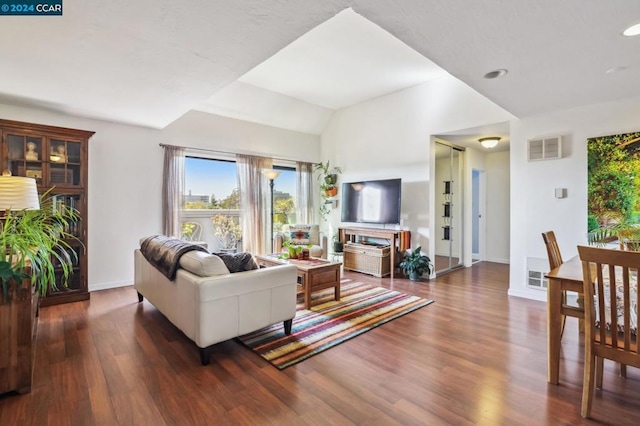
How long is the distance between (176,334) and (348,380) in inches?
66.6

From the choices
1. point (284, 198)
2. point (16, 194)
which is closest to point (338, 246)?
point (284, 198)

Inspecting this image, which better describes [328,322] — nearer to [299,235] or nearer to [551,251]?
[551,251]

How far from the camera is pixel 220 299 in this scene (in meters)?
2.29

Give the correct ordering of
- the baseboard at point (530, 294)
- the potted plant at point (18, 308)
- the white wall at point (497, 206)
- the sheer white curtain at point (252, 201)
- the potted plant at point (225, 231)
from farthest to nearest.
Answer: the white wall at point (497, 206)
the sheer white curtain at point (252, 201)
the potted plant at point (225, 231)
the baseboard at point (530, 294)
the potted plant at point (18, 308)

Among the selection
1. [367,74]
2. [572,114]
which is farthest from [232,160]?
[572,114]

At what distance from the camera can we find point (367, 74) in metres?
4.69

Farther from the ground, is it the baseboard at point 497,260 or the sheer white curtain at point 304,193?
the sheer white curtain at point 304,193

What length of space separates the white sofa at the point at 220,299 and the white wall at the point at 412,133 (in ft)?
10.7

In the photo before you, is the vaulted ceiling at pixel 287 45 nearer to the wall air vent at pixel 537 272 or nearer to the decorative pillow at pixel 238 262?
the decorative pillow at pixel 238 262

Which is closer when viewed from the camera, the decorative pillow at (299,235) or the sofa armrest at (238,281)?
the sofa armrest at (238,281)

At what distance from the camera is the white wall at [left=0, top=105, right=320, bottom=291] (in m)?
4.24

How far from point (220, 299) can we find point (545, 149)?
13.9 ft

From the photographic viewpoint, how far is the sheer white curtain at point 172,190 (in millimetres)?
4785

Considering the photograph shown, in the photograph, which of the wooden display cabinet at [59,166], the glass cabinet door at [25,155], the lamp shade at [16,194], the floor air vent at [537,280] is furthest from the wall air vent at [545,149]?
the glass cabinet door at [25,155]
